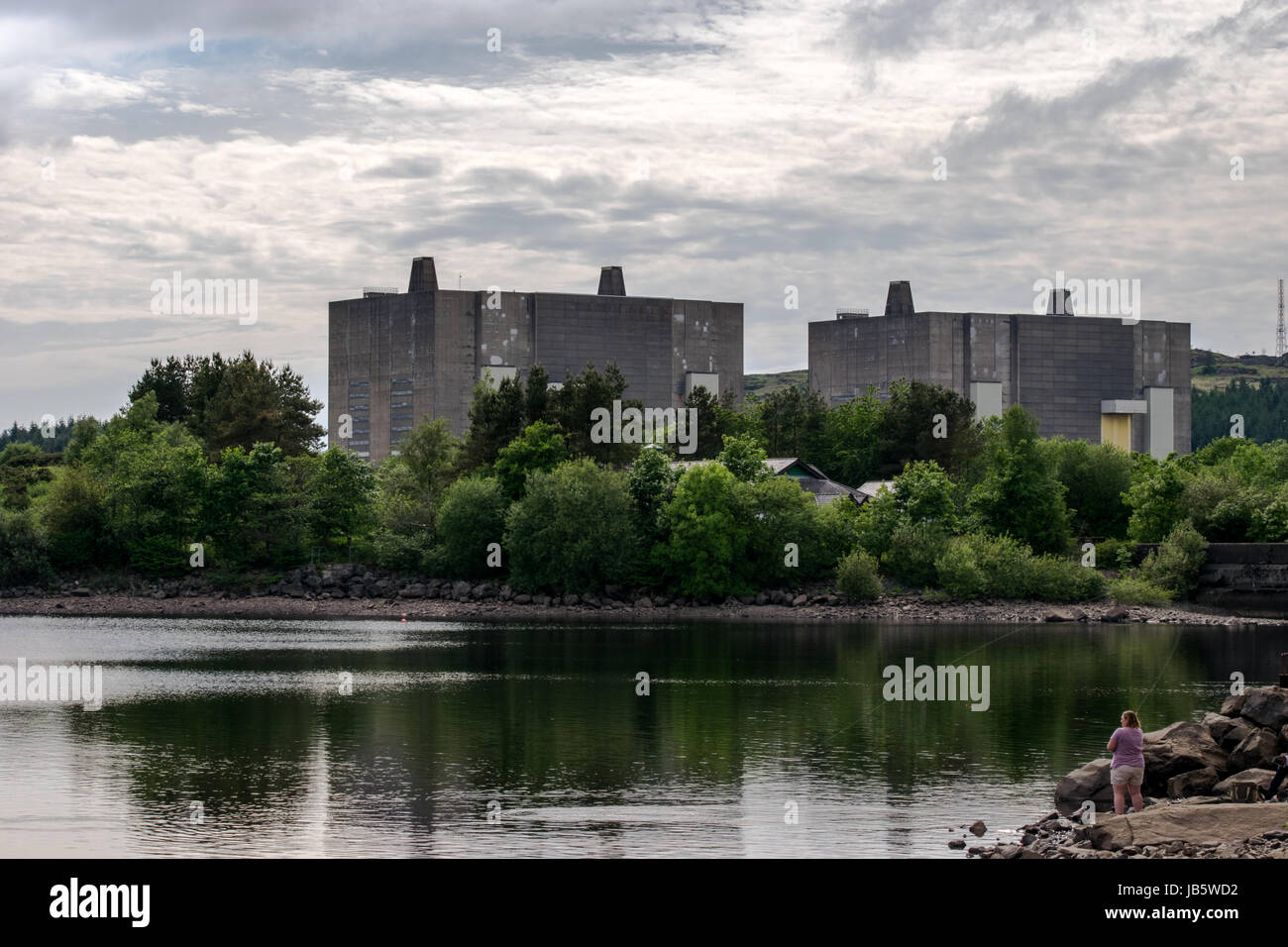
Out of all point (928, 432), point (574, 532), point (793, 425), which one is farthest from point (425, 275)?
point (574, 532)

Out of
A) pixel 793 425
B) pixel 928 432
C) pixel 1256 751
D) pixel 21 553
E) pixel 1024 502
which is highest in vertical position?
pixel 793 425

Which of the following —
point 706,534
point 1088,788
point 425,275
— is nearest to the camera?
point 1088,788

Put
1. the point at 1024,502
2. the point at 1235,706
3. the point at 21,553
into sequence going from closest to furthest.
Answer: the point at 1235,706
the point at 21,553
the point at 1024,502

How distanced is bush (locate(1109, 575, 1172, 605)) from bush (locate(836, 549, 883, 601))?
16.4 metres

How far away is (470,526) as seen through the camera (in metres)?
112

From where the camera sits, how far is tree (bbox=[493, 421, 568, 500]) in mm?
114500

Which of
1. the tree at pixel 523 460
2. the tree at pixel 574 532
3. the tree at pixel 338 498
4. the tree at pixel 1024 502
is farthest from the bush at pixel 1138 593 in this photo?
the tree at pixel 338 498

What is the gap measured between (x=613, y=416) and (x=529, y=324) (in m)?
77.9

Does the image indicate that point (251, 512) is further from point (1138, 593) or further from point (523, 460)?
point (1138, 593)

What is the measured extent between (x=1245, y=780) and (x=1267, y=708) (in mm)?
3894

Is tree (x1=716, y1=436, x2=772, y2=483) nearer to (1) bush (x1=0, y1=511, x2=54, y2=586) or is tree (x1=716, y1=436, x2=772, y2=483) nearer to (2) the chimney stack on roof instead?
(1) bush (x1=0, y1=511, x2=54, y2=586)

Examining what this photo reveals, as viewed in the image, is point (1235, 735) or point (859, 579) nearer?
point (1235, 735)
